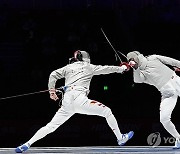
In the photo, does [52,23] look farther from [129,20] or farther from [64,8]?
[129,20]

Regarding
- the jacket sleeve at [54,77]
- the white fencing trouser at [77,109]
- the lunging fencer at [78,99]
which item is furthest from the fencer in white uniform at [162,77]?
the jacket sleeve at [54,77]

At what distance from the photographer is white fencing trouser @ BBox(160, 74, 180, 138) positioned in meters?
5.73

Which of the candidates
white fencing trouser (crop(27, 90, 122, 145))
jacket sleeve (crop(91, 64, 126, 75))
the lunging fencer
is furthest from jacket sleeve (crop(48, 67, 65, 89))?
jacket sleeve (crop(91, 64, 126, 75))

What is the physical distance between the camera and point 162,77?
5871mm

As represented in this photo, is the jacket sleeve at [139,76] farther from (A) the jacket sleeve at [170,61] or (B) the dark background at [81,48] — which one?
(B) the dark background at [81,48]

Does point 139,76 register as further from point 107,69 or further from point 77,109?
point 77,109

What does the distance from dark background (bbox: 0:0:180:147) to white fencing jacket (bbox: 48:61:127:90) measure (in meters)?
1.84

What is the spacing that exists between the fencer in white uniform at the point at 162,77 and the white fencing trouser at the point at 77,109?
66 centimetres

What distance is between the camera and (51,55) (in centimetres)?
828

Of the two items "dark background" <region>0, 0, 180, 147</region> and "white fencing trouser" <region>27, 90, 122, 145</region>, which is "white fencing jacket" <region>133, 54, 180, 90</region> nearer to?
"white fencing trouser" <region>27, 90, 122, 145</region>

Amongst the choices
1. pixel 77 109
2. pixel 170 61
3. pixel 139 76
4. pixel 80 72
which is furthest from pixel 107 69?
pixel 170 61

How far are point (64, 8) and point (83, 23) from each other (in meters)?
0.46

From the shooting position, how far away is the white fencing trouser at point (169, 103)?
573cm

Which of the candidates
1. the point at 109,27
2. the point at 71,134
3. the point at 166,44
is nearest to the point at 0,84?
the point at 71,134
